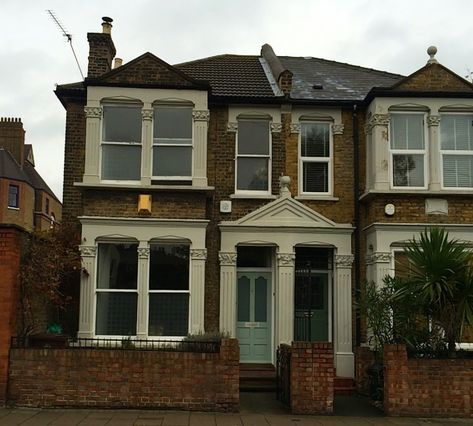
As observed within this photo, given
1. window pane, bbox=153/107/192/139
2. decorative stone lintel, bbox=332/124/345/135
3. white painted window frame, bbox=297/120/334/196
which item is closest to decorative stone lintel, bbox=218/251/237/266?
white painted window frame, bbox=297/120/334/196

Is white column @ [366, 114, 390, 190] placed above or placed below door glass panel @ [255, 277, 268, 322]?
above

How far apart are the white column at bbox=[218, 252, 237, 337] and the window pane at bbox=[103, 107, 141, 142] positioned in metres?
3.40

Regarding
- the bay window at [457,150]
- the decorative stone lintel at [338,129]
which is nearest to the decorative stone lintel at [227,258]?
the decorative stone lintel at [338,129]

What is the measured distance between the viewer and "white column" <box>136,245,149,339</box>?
43.6 feet

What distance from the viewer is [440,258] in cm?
1102

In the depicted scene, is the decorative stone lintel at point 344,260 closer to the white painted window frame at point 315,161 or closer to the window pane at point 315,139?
the white painted window frame at point 315,161

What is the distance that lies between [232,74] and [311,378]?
29.2 feet

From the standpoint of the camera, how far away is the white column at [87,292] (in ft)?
43.5

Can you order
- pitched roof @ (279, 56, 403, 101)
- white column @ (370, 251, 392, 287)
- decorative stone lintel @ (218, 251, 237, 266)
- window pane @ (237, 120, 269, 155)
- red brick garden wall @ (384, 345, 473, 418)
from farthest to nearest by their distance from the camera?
pitched roof @ (279, 56, 403, 101)
window pane @ (237, 120, 269, 155)
decorative stone lintel @ (218, 251, 237, 266)
white column @ (370, 251, 392, 287)
red brick garden wall @ (384, 345, 473, 418)

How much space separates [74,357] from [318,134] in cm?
793

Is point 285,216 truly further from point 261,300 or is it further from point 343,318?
point 343,318

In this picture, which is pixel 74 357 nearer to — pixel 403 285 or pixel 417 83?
pixel 403 285

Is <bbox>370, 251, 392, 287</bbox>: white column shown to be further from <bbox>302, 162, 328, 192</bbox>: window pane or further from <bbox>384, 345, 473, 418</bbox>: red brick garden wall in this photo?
<bbox>384, 345, 473, 418</bbox>: red brick garden wall

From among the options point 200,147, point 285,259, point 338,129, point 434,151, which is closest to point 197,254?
point 285,259
